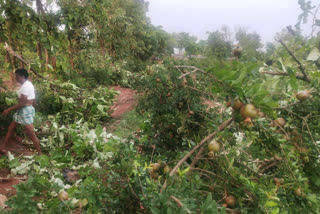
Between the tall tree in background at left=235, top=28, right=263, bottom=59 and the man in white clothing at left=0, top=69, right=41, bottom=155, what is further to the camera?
the man in white clothing at left=0, top=69, right=41, bottom=155

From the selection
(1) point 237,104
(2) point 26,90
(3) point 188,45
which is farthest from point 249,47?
(2) point 26,90

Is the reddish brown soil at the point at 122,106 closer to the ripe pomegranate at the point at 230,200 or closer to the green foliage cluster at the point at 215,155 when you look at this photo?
the green foliage cluster at the point at 215,155

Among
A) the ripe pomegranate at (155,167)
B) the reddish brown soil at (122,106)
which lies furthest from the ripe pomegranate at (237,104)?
the reddish brown soil at (122,106)

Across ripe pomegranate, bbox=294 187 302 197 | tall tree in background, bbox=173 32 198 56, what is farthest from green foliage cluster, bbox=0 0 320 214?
tall tree in background, bbox=173 32 198 56

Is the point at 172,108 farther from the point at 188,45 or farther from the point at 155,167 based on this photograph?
the point at 188,45

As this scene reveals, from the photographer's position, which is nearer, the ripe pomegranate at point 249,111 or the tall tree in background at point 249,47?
the ripe pomegranate at point 249,111

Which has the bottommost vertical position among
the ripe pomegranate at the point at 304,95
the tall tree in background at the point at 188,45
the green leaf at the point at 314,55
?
the ripe pomegranate at the point at 304,95

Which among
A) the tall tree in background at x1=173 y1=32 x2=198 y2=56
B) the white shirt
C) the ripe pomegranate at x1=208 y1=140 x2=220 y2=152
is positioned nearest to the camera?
the ripe pomegranate at x1=208 y1=140 x2=220 y2=152

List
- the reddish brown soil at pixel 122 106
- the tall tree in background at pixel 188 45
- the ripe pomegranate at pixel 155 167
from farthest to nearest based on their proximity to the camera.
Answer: the reddish brown soil at pixel 122 106 < the tall tree in background at pixel 188 45 < the ripe pomegranate at pixel 155 167

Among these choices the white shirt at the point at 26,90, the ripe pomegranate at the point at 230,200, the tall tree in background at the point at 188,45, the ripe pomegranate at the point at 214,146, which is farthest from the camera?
the white shirt at the point at 26,90

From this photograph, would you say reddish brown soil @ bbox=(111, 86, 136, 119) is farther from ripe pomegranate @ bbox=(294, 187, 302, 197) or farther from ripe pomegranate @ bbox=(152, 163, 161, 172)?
ripe pomegranate @ bbox=(294, 187, 302, 197)

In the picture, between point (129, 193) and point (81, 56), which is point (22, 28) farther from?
point (81, 56)

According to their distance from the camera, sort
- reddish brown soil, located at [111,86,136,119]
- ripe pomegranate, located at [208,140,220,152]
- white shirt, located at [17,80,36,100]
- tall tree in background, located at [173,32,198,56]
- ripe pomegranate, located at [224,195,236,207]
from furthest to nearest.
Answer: reddish brown soil, located at [111,86,136,119], white shirt, located at [17,80,36,100], tall tree in background, located at [173,32,198,56], ripe pomegranate, located at [208,140,220,152], ripe pomegranate, located at [224,195,236,207]

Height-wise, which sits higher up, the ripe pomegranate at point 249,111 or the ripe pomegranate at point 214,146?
the ripe pomegranate at point 249,111
